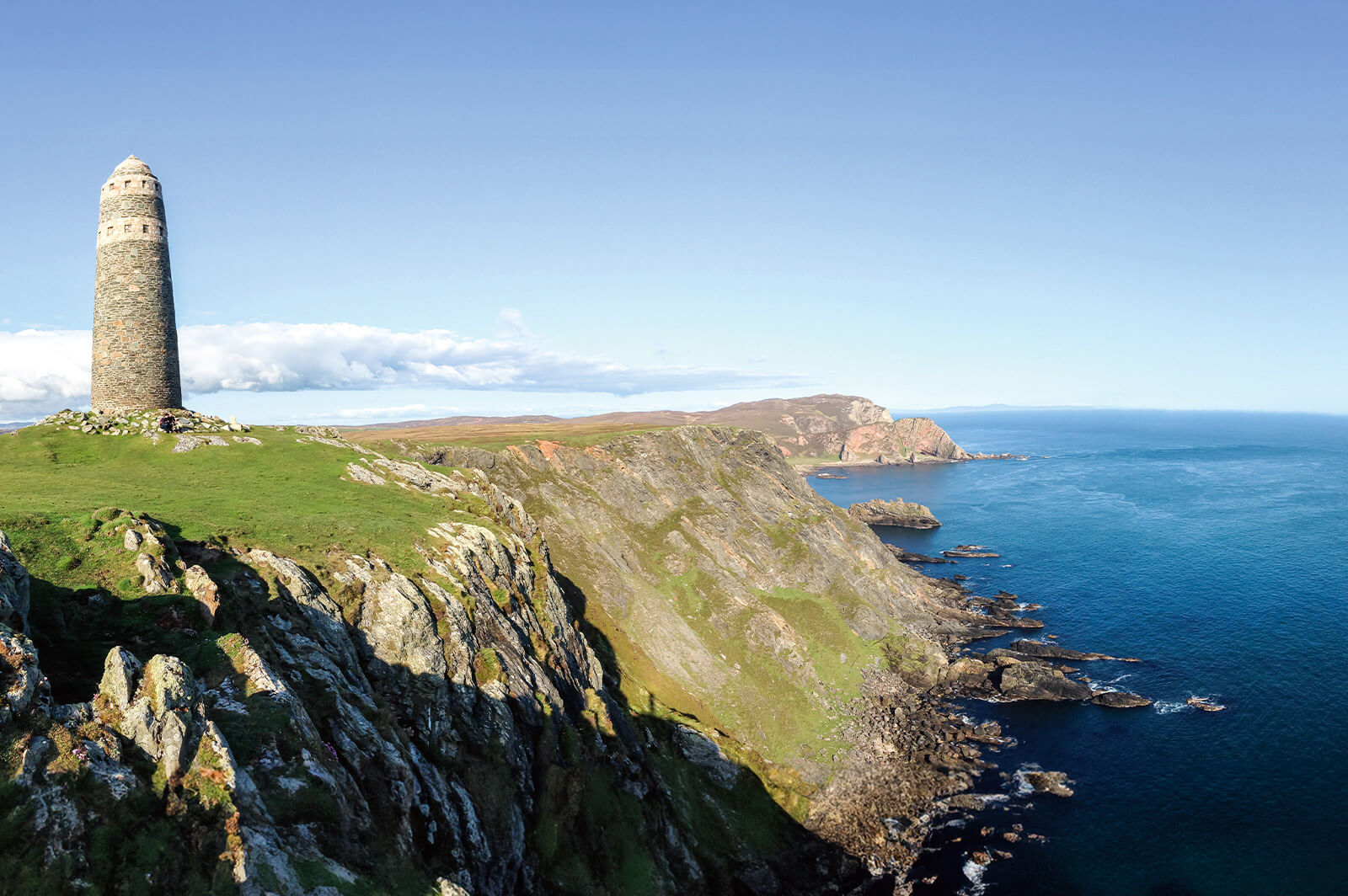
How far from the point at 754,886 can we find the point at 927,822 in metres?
17.8

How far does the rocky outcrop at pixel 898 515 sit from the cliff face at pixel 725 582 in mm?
49217

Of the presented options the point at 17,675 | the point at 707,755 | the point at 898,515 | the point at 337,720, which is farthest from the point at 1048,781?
the point at 898,515

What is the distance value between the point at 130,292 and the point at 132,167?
343 inches

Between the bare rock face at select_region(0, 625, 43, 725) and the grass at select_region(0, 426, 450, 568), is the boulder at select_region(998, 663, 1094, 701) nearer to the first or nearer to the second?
the grass at select_region(0, 426, 450, 568)

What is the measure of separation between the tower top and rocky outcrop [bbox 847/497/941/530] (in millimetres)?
138994

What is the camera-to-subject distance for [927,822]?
186 ft

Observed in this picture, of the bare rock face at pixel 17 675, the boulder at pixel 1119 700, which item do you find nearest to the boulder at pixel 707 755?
the boulder at pixel 1119 700

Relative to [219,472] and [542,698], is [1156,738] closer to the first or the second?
[542,698]

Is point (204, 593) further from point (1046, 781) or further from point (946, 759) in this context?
point (1046, 781)

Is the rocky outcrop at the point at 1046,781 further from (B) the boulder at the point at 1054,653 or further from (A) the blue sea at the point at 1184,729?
(B) the boulder at the point at 1054,653

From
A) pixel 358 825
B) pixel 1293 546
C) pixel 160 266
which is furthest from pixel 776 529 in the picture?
pixel 1293 546

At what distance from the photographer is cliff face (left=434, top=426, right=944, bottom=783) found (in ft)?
230

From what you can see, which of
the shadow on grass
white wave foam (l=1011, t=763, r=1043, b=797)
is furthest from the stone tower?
white wave foam (l=1011, t=763, r=1043, b=797)

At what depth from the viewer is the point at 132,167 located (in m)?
47.9
